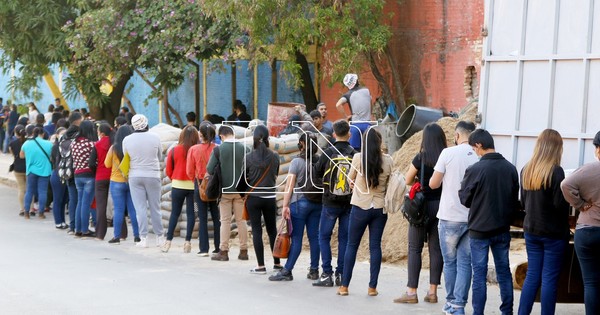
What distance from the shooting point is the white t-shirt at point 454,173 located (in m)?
9.53

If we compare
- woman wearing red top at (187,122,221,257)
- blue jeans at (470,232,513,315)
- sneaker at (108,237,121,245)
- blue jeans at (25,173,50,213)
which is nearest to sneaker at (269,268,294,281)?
woman wearing red top at (187,122,221,257)

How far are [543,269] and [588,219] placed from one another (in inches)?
29.3

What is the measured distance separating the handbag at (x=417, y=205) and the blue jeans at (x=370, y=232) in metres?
0.61

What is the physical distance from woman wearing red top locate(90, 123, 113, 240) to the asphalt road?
0.74 m

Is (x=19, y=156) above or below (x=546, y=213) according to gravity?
below

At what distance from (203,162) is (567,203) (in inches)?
241

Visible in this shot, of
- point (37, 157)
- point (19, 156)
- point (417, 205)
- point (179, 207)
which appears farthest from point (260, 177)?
point (19, 156)

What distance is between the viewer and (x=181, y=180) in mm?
14141

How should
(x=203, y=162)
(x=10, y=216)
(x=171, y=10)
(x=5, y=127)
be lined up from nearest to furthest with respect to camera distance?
(x=203, y=162) → (x=10, y=216) → (x=171, y=10) → (x=5, y=127)

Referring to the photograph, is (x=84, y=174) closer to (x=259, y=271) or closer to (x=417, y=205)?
(x=259, y=271)

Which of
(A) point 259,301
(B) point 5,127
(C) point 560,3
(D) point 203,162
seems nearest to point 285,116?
(D) point 203,162

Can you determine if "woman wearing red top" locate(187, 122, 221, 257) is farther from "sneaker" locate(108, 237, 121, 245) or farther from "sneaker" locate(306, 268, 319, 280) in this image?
"sneaker" locate(306, 268, 319, 280)

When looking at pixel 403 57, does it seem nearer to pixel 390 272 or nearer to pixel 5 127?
pixel 390 272

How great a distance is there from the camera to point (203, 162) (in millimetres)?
13703
